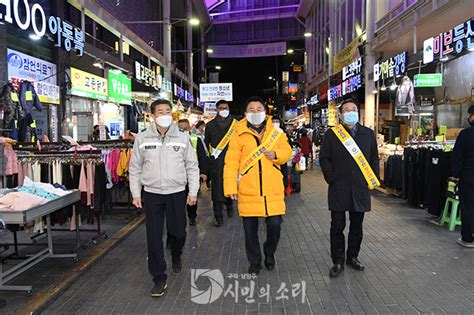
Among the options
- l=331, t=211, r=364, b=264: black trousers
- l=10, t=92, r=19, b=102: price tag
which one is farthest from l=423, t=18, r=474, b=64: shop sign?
l=10, t=92, r=19, b=102: price tag

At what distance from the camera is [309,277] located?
4.66 metres

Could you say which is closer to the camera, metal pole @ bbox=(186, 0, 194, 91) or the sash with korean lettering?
the sash with korean lettering

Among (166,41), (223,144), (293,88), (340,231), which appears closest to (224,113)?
(223,144)

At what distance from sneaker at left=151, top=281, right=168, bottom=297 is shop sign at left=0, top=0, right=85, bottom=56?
5.76m

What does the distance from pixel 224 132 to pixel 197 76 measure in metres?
37.6

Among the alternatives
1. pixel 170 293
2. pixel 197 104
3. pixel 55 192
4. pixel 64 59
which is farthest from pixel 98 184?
pixel 197 104

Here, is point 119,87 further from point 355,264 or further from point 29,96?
point 355,264

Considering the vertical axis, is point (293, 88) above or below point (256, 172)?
above

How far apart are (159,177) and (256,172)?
1035 millimetres

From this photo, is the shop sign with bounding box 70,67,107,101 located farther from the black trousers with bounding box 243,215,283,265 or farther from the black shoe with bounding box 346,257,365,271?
the black shoe with bounding box 346,257,365,271

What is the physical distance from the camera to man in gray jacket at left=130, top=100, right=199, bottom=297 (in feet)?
13.6

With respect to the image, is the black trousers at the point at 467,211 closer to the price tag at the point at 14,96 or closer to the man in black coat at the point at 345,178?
the man in black coat at the point at 345,178

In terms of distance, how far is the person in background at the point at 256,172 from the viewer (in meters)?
4.48

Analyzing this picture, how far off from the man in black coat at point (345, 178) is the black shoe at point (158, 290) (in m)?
1.83
